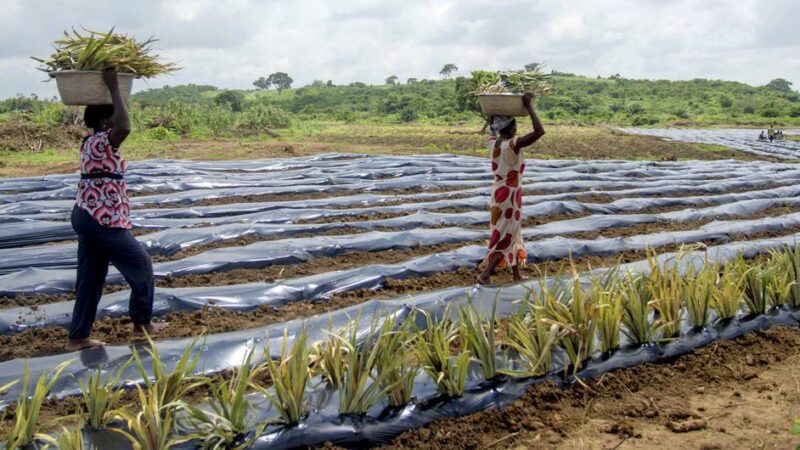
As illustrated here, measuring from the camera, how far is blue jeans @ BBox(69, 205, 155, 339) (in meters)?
3.65

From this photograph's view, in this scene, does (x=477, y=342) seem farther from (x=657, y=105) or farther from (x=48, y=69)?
(x=657, y=105)

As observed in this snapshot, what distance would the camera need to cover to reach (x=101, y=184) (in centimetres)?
363

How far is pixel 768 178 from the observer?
11.3m

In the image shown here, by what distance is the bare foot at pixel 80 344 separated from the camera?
3.72 metres

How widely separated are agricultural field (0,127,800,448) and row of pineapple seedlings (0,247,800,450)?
0.05 feet

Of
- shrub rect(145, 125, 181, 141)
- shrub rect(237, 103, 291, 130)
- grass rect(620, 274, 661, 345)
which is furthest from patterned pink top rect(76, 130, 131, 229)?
shrub rect(237, 103, 291, 130)

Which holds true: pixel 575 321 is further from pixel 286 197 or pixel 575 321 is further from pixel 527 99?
pixel 286 197

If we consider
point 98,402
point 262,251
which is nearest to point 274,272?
point 262,251

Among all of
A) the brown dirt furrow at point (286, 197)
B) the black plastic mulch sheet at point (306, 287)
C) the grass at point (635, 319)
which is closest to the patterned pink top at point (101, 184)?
the black plastic mulch sheet at point (306, 287)

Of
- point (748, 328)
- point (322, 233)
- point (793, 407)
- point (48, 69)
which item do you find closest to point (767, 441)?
point (793, 407)

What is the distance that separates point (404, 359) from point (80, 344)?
1982mm

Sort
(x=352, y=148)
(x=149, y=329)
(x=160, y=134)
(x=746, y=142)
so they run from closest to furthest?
1. (x=149, y=329)
2. (x=352, y=148)
3. (x=160, y=134)
4. (x=746, y=142)

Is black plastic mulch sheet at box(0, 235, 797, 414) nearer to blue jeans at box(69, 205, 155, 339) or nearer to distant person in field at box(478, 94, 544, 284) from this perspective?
blue jeans at box(69, 205, 155, 339)

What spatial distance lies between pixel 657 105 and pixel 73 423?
46.5 meters
